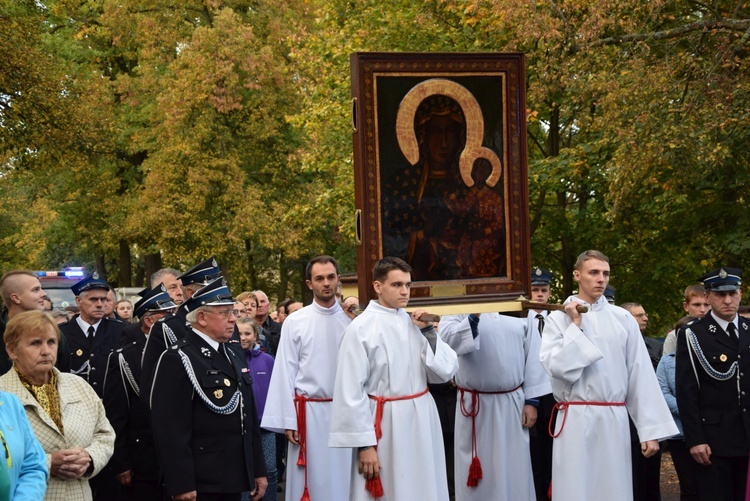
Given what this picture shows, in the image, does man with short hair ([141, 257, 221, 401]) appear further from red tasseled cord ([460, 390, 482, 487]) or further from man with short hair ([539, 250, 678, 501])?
red tasseled cord ([460, 390, 482, 487])

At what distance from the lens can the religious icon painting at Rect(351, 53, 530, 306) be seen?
809 centimetres

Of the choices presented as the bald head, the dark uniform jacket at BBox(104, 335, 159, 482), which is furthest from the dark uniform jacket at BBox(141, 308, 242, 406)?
the bald head

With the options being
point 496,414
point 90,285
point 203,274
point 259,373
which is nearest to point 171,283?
point 90,285

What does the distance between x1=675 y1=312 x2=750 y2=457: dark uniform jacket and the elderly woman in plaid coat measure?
15.4ft

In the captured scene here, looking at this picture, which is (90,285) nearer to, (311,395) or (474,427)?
(311,395)

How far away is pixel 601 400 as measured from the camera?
8227mm

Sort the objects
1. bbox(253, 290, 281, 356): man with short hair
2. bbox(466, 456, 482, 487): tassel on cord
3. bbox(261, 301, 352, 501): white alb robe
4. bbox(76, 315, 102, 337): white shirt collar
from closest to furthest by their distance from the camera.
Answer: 1. bbox(261, 301, 352, 501): white alb robe
2. bbox(76, 315, 102, 337): white shirt collar
3. bbox(466, 456, 482, 487): tassel on cord
4. bbox(253, 290, 281, 356): man with short hair

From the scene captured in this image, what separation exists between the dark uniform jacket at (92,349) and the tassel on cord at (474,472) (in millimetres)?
3297

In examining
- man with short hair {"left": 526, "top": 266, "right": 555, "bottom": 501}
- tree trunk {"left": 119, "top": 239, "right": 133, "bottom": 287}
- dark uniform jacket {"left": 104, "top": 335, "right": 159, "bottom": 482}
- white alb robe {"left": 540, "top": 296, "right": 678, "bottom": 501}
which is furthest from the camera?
tree trunk {"left": 119, "top": 239, "right": 133, "bottom": 287}

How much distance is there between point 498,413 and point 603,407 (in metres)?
1.88

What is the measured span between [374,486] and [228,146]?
23.8 meters

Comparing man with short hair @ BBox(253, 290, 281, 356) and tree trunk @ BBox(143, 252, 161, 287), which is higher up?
tree trunk @ BBox(143, 252, 161, 287)

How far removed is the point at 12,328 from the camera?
615cm

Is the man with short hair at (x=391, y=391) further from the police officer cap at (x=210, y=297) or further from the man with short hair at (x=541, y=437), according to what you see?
the man with short hair at (x=541, y=437)
